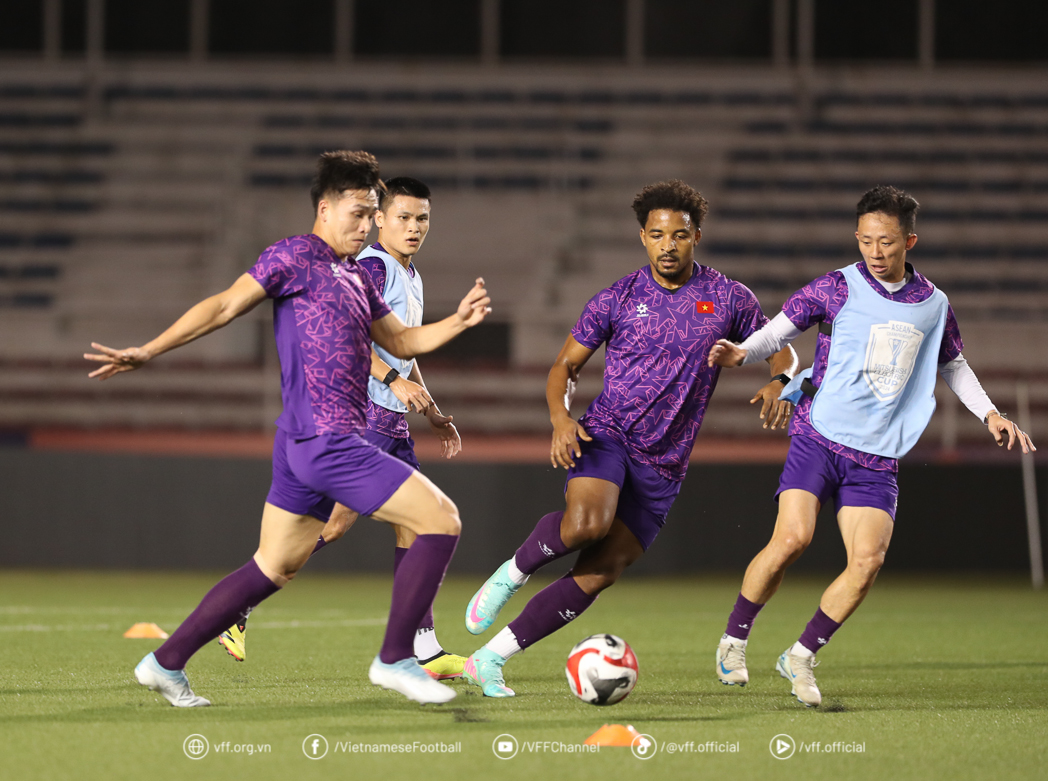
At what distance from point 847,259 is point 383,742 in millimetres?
13484

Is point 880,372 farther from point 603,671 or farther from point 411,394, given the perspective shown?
point 411,394

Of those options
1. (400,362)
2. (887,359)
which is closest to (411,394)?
(400,362)

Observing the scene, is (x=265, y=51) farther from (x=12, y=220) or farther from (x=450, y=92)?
(x=12, y=220)

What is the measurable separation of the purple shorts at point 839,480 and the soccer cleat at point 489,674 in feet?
4.50

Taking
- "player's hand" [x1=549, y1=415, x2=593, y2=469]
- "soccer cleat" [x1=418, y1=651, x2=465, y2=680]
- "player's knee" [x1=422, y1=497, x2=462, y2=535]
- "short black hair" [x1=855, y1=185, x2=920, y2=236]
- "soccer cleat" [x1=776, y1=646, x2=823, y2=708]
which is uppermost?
"short black hair" [x1=855, y1=185, x2=920, y2=236]

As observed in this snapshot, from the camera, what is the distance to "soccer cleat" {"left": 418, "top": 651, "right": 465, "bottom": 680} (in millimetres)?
5895

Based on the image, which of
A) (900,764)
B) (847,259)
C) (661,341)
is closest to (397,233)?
(661,341)

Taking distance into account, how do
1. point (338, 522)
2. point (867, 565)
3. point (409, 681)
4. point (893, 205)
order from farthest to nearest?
point (338, 522) < point (893, 205) < point (867, 565) < point (409, 681)

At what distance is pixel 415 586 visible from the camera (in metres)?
4.71

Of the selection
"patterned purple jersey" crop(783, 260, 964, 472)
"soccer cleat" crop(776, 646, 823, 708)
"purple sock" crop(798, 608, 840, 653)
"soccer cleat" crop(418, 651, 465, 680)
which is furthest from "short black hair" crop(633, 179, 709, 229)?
"soccer cleat" crop(418, 651, 465, 680)

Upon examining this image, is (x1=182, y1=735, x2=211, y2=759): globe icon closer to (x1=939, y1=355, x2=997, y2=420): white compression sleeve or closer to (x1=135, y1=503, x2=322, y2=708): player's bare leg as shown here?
(x1=135, y1=503, x2=322, y2=708): player's bare leg

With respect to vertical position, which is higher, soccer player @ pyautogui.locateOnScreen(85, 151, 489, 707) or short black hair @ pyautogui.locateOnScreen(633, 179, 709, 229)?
short black hair @ pyautogui.locateOnScreen(633, 179, 709, 229)

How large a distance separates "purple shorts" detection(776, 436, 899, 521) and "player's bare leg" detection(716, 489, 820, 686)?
6 cm

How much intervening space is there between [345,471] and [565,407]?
122 centimetres
